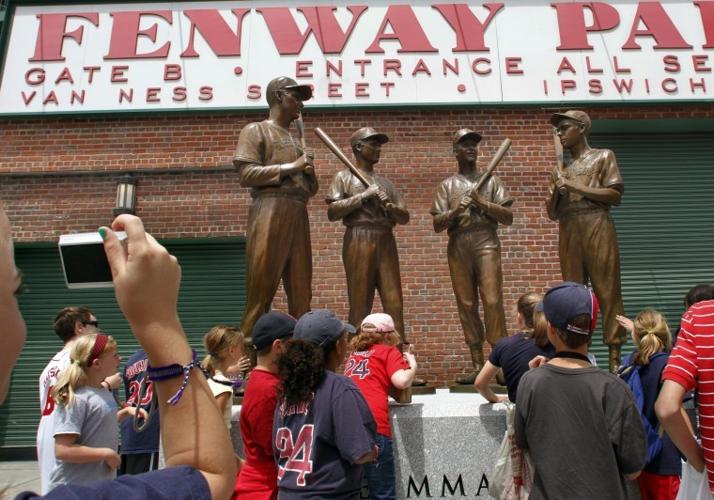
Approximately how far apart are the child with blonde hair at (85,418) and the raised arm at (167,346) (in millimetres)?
2526

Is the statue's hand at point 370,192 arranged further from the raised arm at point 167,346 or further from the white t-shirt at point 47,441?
the raised arm at point 167,346

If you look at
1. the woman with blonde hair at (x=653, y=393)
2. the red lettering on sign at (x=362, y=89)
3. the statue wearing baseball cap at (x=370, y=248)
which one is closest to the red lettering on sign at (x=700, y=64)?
the red lettering on sign at (x=362, y=89)

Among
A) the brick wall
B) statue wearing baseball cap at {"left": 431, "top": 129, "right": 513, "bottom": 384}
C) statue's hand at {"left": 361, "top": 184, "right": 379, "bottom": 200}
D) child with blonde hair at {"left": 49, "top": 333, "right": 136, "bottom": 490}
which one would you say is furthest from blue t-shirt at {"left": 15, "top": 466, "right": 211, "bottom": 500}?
the brick wall

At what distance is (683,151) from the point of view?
1062 cm

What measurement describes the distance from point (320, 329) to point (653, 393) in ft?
6.68

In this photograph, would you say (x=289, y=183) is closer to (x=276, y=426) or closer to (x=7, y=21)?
(x=276, y=426)

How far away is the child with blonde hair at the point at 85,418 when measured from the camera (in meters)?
3.37

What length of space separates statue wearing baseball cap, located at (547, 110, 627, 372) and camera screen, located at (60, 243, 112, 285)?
5380mm

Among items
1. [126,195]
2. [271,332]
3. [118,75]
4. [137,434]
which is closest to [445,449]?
[271,332]

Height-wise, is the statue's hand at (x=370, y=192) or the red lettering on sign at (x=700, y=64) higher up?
the red lettering on sign at (x=700, y=64)

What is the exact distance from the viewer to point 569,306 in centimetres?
269

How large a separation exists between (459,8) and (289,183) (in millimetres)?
6191

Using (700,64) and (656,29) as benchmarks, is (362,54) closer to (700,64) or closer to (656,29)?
(656,29)

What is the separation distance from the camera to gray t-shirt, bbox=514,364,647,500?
8.18 feet
